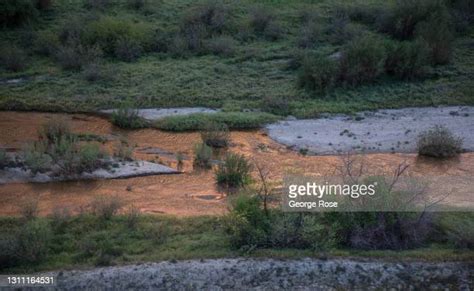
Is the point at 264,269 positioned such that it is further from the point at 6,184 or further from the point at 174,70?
→ the point at 174,70

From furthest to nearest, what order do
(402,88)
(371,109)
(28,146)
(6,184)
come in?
1. (402,88)
2. (371,109)
3. (28,146)
4. (6,184)

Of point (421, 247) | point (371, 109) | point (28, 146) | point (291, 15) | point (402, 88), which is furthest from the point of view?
point (291, 15)

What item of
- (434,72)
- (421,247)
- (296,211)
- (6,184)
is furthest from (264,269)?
(434,72)

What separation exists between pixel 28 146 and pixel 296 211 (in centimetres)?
696

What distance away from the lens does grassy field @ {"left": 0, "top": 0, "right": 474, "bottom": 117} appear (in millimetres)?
17938

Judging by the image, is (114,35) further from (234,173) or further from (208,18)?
(234,173)

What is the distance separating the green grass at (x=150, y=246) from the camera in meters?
9.55

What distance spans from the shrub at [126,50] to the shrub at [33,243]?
11.9 m

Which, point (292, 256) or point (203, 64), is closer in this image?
point (292, 256)

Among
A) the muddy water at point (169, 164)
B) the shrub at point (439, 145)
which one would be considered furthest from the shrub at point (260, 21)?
the shrub at point (439, 145)

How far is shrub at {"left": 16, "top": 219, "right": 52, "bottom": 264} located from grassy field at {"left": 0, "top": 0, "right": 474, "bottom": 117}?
8255mm

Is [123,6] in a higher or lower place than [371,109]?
higher

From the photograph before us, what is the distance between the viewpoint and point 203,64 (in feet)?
67.4

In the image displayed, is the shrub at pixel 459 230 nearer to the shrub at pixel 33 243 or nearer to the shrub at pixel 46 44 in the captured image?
the shrub at pixel 33 243
